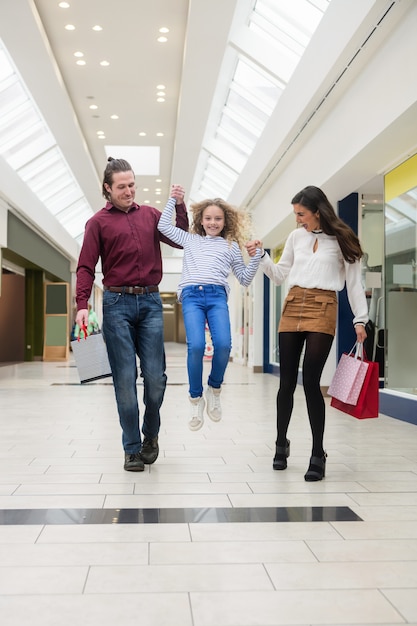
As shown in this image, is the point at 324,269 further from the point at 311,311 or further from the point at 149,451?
the point at 149,451

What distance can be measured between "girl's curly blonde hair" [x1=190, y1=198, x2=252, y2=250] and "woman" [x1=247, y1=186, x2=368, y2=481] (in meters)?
0.22

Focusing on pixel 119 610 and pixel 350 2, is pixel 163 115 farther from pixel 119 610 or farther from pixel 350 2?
pixel 119 610

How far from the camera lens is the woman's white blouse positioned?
3.67m

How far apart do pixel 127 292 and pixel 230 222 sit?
721mm

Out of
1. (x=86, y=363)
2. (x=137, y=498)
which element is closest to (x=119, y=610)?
(x=137, y=498)

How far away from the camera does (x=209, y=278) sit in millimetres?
3826

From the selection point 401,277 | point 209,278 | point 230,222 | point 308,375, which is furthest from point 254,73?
point 308,375

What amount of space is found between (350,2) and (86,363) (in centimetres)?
411

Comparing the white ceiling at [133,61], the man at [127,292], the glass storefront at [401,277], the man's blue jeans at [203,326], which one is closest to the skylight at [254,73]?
the white ceiling at [133,61]

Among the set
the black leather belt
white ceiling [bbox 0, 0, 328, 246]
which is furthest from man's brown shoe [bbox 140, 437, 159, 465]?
white ceiling [bbox 0, 0, 328, 246]

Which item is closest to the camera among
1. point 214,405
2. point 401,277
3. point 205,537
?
point 205,537

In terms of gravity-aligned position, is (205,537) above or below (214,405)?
below

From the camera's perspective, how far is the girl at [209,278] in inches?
149

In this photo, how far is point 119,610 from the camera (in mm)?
1830
